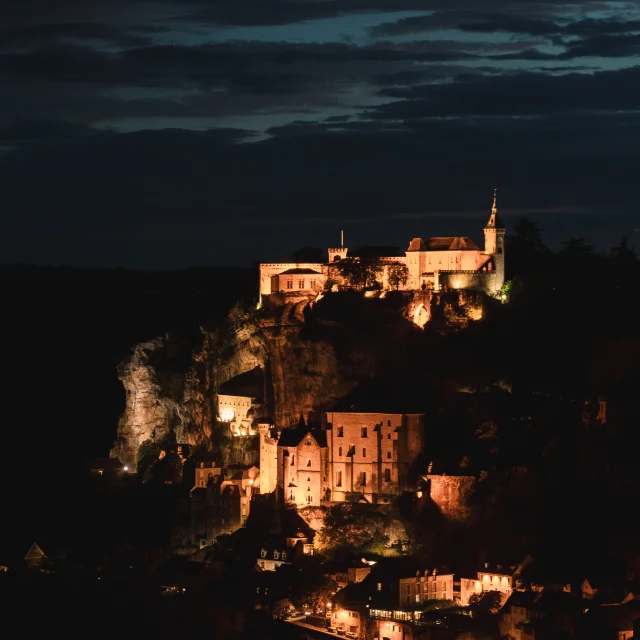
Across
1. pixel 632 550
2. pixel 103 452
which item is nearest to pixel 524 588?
pixel 632 550

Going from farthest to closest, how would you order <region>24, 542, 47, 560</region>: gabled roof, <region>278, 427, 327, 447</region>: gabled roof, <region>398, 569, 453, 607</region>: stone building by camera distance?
1. <region>24, 542, 47, 560</region>: gabled roof
2. <region>278, 427, 327, 447</region>: gabled roof
3. <region>398, 569, 453, 607</region>: stone building

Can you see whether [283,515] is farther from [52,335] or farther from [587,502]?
[52,335]

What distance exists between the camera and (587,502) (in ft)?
283

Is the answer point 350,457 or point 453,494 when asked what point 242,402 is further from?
point 453,494

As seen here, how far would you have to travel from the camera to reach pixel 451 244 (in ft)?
331

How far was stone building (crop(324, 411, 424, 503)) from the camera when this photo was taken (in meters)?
90.1

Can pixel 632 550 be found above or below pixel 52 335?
above

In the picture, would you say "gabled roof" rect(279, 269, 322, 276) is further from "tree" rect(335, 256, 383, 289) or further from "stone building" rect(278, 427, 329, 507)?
"stone building" rect(278, 427, 329, 507)

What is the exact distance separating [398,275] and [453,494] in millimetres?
17347

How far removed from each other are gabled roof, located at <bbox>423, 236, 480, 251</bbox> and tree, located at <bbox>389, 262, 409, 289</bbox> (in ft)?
5.71

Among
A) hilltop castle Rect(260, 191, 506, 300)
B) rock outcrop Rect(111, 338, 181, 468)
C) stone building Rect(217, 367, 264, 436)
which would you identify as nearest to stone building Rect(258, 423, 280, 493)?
stone building Rect(217, 367, 264, 436)

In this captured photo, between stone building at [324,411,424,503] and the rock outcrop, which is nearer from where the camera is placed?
stone building at [324,411,424,503]

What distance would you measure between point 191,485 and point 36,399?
64.3 meters

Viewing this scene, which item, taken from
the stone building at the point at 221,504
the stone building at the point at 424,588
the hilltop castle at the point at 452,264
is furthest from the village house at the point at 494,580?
the hilltop castle at the point at 452,264
